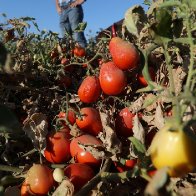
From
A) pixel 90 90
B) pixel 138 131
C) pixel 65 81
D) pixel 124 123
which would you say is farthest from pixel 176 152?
pixel 65 81

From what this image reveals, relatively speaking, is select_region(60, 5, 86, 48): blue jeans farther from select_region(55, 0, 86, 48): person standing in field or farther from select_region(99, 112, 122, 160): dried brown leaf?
select_region(99, 112, 122, 160): dried brown leaf

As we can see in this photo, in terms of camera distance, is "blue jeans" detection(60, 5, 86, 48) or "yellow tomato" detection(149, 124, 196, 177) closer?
"yellow tomato" detection(149, 124, 196, 177)

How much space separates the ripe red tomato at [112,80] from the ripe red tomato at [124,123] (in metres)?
0.10

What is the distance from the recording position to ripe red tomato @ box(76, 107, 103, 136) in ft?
4.37

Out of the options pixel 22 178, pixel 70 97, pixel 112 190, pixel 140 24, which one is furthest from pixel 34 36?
pixel 112 190

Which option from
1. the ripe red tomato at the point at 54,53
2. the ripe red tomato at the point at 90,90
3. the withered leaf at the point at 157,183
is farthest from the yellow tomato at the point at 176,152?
the ripe red tomato at the point at 54,53

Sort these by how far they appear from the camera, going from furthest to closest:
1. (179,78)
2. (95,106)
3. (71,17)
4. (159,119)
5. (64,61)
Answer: (71,17), (64,61), (95,106), (179,78), (159,119)

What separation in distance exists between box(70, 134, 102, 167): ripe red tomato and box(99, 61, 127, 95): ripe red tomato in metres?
0.20

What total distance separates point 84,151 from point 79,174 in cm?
11

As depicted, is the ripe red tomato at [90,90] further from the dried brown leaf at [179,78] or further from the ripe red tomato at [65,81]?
the dried brown leaf at [179,78]

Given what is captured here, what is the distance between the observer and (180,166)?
2.04 feet

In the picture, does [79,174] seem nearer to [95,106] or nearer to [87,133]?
[87,133]

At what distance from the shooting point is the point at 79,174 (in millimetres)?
1147

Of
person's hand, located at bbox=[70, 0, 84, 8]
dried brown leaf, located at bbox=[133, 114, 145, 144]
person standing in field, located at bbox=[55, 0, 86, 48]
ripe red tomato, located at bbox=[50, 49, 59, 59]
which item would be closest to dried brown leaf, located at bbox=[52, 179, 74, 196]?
dried brown leaf, located at bbox=[133, 114, 145, 144]
